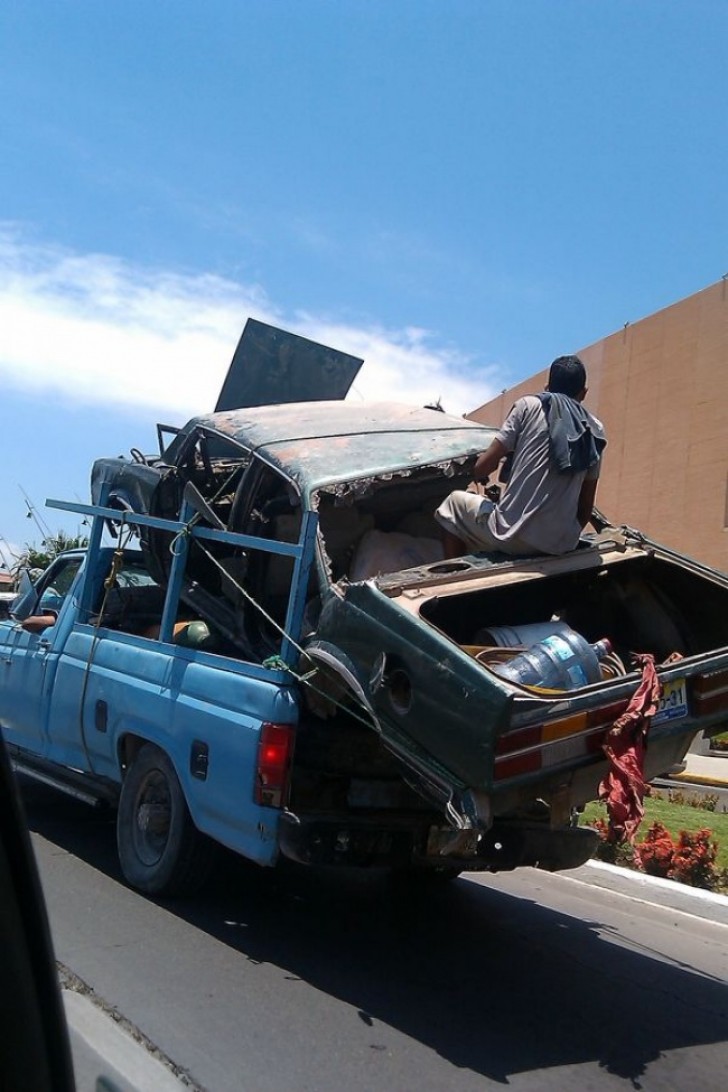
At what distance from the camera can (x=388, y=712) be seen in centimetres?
451

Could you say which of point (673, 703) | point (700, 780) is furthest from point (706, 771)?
point (673, 703)

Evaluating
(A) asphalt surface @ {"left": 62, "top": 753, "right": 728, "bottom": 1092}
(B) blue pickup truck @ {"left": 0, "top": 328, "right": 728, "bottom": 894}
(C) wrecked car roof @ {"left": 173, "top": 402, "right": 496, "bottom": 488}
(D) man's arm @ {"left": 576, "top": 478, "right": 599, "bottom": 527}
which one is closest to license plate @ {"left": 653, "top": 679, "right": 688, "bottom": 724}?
(B) blue pickup truck @ {"left": 0, "top": 328, "right": 728, "bottom": 894}

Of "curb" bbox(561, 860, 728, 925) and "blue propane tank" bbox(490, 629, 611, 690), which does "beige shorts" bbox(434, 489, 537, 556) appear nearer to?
"blue propane tank" bbox(490, 629, 611, 690)

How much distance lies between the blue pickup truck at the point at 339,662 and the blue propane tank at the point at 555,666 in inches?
1.0

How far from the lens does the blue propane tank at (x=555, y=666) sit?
15.0ft

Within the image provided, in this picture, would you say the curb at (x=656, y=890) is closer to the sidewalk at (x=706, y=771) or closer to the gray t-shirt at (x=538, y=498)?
the sidewalk at (x=706, y=771)

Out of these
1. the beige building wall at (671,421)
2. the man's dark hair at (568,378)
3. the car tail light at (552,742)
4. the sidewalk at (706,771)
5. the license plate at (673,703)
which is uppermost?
the beige building wall at (671,421)

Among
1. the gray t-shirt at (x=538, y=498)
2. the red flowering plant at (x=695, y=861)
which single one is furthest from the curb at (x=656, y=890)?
the gray t-shirt at (x=538, y=498)

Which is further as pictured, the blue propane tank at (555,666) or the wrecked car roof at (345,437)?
the wrecked car roof at (345,437)

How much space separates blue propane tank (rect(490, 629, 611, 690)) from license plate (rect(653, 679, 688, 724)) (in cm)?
30

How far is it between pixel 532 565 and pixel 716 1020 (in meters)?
2.31

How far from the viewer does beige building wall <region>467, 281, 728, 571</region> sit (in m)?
18.1

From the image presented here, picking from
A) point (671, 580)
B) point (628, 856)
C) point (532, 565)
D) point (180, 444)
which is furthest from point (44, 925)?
point (628, 856)

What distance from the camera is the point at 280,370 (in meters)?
8.48
